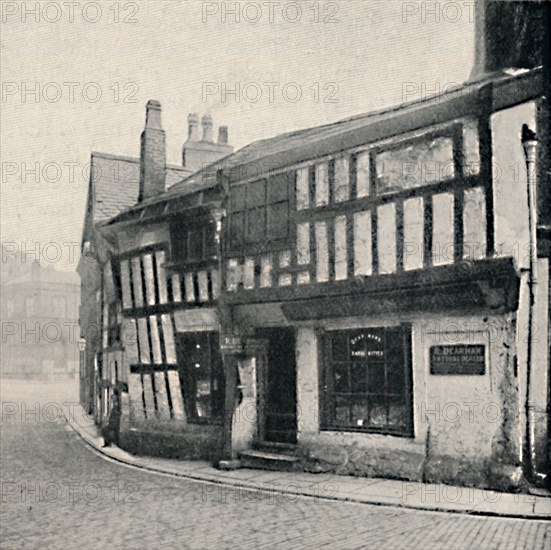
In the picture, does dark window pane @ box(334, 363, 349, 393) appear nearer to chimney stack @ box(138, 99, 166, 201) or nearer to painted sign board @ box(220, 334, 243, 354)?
painted sign board @ box(220, 334, 243, 354)

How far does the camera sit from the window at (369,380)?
9.72m

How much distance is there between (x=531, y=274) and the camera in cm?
835

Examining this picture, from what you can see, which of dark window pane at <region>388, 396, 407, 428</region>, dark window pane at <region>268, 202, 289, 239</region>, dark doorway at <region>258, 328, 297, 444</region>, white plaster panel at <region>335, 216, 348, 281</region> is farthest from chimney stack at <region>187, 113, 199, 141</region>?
dark window pane at <region>388, 396, 407, 428</region>

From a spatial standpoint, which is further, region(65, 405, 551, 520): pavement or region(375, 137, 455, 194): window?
region(375, 137, 455, 194): window

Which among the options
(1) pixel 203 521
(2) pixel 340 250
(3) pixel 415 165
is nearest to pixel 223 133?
(2) pixel 340 250

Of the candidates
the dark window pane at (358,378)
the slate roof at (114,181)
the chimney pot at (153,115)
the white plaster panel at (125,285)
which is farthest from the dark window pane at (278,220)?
the slate roof at (114,181)

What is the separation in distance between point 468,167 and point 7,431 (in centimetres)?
1404

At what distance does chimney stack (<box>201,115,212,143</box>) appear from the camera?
2092 cm

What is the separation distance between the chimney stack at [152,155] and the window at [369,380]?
22.1ft

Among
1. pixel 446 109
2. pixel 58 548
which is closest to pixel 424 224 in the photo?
pixel 446 109

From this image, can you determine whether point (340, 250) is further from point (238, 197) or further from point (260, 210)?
point (238, 197)

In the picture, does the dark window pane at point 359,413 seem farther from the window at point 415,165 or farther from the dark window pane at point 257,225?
the window at point 415,165

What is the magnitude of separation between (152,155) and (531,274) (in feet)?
32.2

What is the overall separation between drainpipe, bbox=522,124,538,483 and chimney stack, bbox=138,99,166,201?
9182mm
